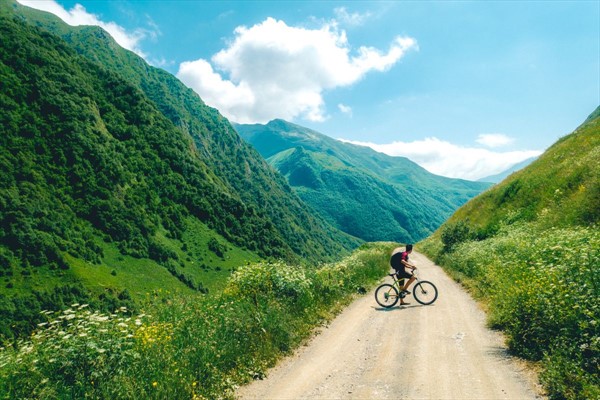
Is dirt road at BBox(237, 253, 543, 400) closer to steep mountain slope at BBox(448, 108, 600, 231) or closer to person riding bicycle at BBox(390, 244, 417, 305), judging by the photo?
person riding bicycle at BBox(390, 244, 417, 305)

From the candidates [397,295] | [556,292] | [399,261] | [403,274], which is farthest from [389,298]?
[556,292]

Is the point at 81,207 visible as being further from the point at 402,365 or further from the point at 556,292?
the point at 556,292

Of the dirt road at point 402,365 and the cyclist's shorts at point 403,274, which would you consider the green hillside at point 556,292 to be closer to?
the dirt road at point 402,365

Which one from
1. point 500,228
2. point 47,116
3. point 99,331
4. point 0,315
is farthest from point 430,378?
point 47,116

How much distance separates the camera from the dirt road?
24.4ft

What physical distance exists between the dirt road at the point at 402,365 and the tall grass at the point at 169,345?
698mm

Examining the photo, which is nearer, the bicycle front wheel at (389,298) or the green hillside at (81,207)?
the bicycle front wheel at (389,298)

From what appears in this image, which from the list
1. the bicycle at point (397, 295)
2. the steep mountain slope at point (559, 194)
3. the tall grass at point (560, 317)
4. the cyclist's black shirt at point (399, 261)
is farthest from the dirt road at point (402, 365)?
the steep mountain slope at point (559, 194)

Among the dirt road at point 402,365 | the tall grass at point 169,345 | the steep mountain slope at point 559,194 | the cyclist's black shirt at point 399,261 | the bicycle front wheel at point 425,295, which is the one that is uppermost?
the steep mountain slope at point 559,194

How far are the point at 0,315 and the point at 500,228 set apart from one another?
105 m

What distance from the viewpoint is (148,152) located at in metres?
195

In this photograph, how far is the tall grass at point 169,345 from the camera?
6168 millimetres

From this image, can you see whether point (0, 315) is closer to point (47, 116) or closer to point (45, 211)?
point (45, 211)

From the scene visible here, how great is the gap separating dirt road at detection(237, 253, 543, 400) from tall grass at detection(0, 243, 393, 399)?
0.70 metres
